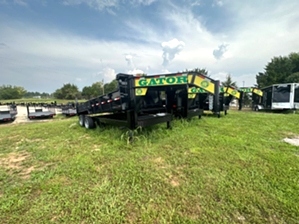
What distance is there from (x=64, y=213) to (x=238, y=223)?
1.96 m

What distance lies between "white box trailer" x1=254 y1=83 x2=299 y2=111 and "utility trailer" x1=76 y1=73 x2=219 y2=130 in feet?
33.1

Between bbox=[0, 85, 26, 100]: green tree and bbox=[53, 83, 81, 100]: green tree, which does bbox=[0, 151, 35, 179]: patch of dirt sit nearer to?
bbox=[53, 83, 81, 100]: green tree

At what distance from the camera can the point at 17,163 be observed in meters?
3.36

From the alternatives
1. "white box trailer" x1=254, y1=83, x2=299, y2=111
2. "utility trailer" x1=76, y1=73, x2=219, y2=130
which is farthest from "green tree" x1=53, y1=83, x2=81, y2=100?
"white box trailer" x1=254, y1=83, x2=299, y2=111

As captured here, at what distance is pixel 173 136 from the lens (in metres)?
4.80

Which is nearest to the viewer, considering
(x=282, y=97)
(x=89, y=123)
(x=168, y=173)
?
(x=168, y=173)

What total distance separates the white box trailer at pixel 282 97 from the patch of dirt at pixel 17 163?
621 inches

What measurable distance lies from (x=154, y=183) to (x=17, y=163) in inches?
120

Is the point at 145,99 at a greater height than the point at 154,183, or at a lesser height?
greater

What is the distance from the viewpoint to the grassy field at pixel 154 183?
5.91 ft

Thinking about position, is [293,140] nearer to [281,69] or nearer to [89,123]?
[89,123]

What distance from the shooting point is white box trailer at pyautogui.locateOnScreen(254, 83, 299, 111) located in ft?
38.4

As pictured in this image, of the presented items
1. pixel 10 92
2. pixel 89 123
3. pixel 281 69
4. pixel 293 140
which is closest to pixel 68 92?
pixel 10 92

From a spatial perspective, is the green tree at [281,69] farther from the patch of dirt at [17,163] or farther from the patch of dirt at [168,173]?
the patch of dirt at [17,163]
